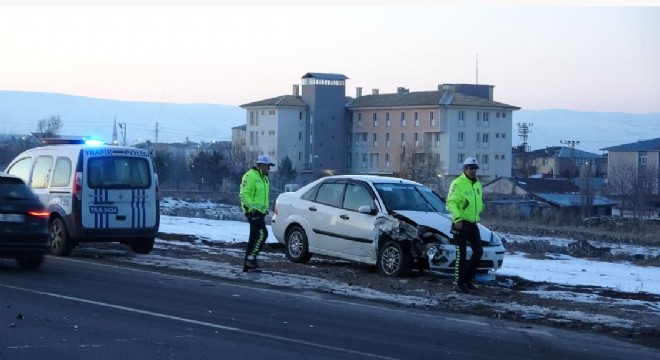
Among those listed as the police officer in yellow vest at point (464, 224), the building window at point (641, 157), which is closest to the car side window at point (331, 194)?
the police officer in yellow vest at point (464, 224)

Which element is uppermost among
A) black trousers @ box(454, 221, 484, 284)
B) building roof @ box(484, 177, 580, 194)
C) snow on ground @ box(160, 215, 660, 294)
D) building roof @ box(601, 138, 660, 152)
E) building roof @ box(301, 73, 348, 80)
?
building roof @ box(301, 73, 348, 80)

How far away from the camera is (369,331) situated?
1181cm

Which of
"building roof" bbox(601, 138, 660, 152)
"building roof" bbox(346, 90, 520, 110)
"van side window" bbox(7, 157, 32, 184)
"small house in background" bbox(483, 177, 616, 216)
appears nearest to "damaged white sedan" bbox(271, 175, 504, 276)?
"van side window" bbox(7, 157, 32, 184)

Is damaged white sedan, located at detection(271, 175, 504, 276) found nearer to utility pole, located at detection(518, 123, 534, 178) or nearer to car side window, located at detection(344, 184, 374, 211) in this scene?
car side window, located at detection(344, 184, 374, 211)

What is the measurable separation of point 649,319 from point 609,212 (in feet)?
216

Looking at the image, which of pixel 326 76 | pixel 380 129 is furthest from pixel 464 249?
pixel 326 76

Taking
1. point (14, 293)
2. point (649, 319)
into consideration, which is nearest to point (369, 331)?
point (649, 319)

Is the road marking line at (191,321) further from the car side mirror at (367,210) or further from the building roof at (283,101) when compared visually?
the building roof at (283,101)

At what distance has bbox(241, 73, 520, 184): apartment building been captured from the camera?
84000mm

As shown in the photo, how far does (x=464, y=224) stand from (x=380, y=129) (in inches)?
2774

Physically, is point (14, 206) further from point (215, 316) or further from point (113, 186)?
point (215, 316)

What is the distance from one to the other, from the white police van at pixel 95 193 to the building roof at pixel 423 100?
210 ft

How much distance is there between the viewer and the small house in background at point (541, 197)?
71.4 metres

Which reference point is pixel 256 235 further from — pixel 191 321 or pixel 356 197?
pixel 191 321
